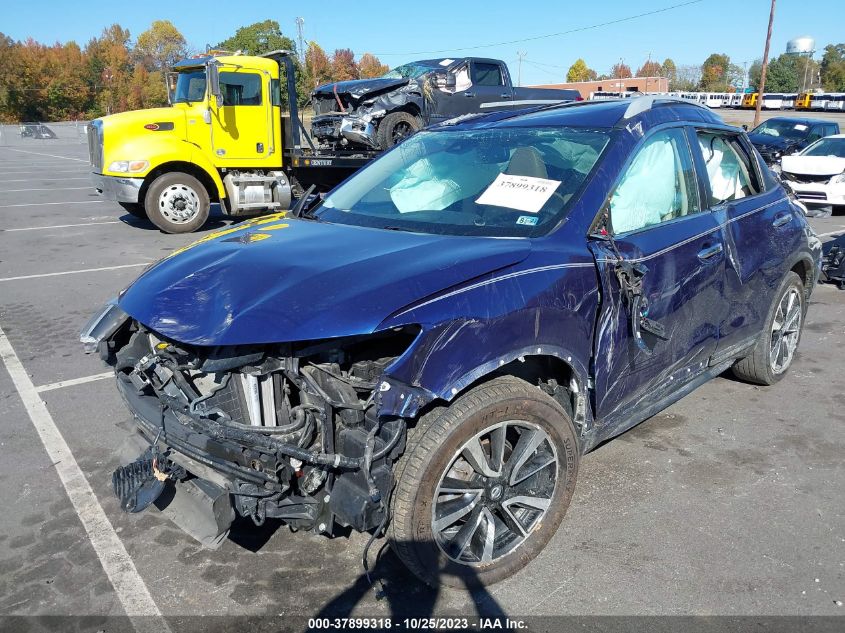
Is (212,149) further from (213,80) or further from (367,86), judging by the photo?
(367,86)

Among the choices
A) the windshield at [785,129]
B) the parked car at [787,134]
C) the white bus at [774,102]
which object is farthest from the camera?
the white bus at [774,102]

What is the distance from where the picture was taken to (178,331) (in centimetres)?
252

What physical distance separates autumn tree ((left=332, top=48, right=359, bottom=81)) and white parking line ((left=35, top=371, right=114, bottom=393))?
8011 centimetres

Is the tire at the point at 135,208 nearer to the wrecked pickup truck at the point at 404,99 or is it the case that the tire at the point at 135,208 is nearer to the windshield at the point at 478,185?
the wrecked pickup truck at the point at 404,99

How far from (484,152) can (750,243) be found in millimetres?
1748

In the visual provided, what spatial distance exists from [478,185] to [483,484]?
4.98 ft

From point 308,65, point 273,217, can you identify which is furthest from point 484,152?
point 308,65

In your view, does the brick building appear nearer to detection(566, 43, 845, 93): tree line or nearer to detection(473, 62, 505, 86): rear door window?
detection(566, 43, 845, 93): tree line

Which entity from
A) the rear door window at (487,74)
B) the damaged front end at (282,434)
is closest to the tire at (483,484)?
the damaged front end at (282,434)

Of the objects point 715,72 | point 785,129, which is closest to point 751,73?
point 715,72

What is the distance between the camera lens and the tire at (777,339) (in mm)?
4500

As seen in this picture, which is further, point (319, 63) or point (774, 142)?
point (319, 63)

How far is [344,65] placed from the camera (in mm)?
83500

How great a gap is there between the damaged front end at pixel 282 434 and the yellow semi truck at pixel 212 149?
941 cm
